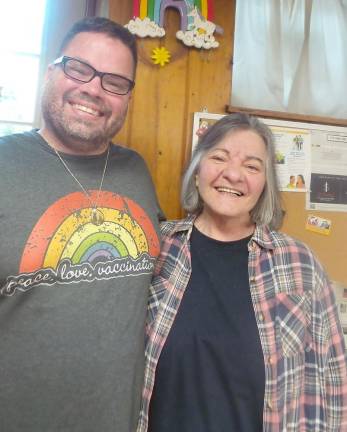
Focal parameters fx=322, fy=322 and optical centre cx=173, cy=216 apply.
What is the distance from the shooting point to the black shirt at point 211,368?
89 centimetres

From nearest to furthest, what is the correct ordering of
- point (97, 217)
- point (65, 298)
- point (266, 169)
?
point (65, 298)
point (97, 217)
point (266, 169)

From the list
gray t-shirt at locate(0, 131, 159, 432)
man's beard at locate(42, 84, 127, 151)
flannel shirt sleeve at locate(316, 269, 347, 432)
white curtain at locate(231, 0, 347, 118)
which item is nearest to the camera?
gray t-shirt at locate(0, 131, 159, 432)

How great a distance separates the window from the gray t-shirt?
75 cm

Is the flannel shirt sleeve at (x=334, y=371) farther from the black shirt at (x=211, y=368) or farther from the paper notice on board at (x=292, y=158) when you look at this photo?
the paper notice on board at (x=292, y=158)

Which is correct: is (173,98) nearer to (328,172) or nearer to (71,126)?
(71,126)

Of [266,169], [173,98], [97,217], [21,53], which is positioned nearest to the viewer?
[97,217]

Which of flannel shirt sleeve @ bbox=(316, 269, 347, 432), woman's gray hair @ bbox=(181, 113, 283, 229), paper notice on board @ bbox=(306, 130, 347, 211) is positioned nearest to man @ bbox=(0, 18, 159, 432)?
woman's gray hair @ bbox=(181, 113, 283, 229)

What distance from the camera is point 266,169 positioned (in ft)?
3.65

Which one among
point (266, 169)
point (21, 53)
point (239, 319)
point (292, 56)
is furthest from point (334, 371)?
point (21, 53)

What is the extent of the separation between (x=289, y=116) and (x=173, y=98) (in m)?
0.53

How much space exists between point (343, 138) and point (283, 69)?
43cm

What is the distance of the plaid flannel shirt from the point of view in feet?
3.09

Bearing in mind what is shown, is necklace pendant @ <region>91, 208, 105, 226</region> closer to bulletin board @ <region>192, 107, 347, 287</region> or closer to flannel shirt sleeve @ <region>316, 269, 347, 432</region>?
flannel shirt sleeve @ <region>316, 269, 347, 432</region>

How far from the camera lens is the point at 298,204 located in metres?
1.46
